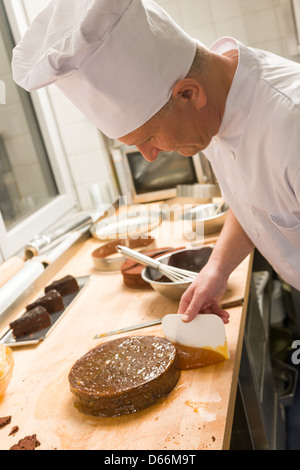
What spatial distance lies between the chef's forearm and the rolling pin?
0.86m

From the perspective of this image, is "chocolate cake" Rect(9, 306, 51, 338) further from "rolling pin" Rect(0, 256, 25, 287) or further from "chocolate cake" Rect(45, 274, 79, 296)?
"rolling pin" Rect(0, 256, 25, 287)

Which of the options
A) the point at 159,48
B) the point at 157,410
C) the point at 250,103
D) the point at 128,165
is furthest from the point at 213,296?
the point at 128,165

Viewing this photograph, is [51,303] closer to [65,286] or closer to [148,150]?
[65,286]

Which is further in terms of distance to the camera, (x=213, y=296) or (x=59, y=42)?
(x=213, y=296)

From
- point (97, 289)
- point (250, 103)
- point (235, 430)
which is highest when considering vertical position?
point (250, 103)

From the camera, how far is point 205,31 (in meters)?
3.05

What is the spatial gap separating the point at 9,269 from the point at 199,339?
3.35 feet

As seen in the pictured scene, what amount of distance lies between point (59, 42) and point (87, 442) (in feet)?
2.81

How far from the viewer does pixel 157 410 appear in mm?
1104

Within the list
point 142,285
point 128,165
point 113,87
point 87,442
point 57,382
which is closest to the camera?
point 87,442

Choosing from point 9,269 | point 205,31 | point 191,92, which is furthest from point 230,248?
point 205,31

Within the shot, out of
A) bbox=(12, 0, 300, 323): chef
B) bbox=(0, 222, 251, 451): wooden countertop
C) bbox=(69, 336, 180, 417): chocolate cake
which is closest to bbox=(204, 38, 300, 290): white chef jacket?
bbox=(12, 0, 300, 323): chef

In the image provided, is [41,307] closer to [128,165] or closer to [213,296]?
[213,296]

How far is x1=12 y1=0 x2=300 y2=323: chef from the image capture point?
1.11m
